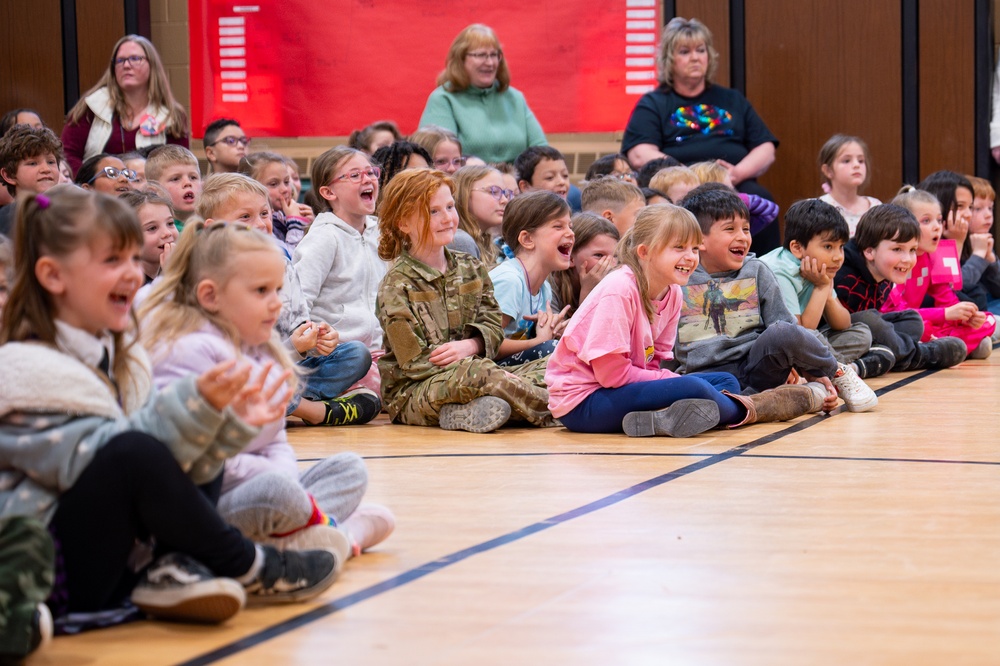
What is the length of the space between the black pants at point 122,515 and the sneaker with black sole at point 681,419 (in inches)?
72.2

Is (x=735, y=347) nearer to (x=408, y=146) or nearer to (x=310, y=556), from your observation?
(x=408, y=146)

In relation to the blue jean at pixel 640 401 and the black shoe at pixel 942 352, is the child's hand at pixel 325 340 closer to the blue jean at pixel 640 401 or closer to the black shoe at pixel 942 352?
the blue jean at pixel 640 401

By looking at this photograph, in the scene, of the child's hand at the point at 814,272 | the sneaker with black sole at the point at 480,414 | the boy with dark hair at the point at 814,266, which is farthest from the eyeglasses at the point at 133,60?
the child's hand at the point at 814,272

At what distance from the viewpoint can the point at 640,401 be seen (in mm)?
3412

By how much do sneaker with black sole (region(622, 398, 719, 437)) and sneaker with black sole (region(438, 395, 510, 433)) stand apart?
421 mm

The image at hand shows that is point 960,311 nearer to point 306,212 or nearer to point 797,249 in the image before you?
point 797,249

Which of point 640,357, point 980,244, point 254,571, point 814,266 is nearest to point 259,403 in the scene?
point 254,571

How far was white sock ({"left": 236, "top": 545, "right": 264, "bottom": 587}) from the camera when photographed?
1.74m

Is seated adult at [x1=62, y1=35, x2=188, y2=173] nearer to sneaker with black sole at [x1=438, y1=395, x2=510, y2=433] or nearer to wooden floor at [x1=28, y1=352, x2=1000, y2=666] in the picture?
sneaker with black sole at [x1=438, y1=395, x2=510, y2=433]

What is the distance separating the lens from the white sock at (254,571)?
1.74m

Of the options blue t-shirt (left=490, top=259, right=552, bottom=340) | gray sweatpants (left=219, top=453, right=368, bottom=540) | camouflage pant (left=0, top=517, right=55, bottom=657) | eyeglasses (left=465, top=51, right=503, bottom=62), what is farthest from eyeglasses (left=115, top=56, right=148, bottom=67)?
camouflage pant (left=0, top=517, right=55, bottom=657)

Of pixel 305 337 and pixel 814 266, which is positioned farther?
pixel 814 266

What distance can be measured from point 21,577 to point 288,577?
0.38 m

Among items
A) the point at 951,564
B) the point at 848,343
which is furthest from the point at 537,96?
the point at 951,564
